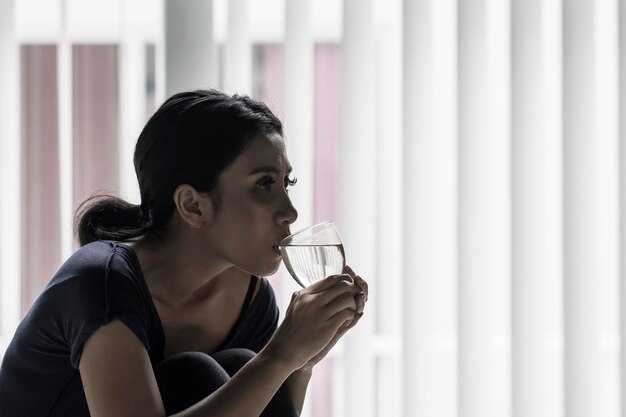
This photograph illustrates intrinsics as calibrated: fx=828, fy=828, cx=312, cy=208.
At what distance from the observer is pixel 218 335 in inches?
57.9

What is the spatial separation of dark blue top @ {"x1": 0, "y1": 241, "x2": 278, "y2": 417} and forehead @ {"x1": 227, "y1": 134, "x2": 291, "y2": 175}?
0.72ft

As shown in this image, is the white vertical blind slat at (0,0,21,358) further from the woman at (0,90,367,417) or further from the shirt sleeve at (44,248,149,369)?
the shirt sleeve at (44,248,149,369)

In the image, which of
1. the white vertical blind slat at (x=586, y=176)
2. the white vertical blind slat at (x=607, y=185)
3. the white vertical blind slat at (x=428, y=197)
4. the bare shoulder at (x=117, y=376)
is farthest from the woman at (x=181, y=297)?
the white vertical blind slat at (x=607, y=185)

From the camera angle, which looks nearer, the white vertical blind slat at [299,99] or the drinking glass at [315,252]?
the drinking glass at [315,252]

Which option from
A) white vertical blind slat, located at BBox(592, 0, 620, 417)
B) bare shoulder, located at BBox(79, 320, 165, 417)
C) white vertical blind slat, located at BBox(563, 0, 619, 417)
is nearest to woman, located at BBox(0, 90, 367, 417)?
bare shoulder, located at BBox(79, 320, 165, 417)

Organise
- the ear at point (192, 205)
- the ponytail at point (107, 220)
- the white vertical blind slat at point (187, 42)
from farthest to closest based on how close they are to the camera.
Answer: the white vertical blind slat at point (187, 42)
the ponytail at point (107, 220)
the ear at point (192, 205)

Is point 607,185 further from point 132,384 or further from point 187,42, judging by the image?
point 132,384

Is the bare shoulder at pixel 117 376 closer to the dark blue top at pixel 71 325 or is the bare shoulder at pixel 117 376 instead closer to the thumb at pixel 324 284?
the dark blue top at pixel 71 325

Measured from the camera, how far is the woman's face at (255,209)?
1.28 metres

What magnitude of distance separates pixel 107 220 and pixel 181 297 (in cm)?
19

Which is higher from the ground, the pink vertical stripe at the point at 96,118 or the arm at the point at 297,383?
the pink vertical stripe at the point at 96,118

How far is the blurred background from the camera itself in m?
1.96

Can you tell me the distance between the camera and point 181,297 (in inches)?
55.1

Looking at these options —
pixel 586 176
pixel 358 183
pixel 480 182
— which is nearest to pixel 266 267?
pixel 358 183
